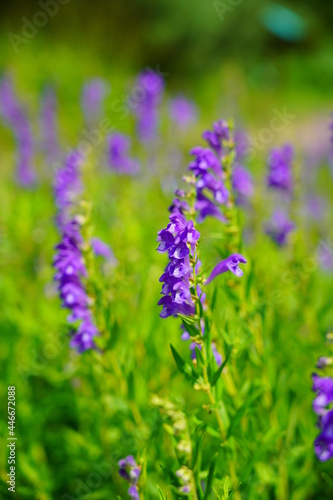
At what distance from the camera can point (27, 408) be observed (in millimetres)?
3180

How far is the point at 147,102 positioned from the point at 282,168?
7.24 ft

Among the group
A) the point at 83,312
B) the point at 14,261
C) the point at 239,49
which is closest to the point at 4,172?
the point at 14,261

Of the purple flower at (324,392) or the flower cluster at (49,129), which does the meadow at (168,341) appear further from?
the flower cluster at (49,129)

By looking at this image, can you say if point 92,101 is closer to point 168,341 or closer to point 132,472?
point 168,341

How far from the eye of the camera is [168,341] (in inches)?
130

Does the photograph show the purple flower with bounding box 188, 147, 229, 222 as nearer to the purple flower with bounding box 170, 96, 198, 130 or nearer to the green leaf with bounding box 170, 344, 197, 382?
the green leaf with bounding box 170, 344, 197, 382

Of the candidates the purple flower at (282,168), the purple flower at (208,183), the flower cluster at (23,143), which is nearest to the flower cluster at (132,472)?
the purple flower at (208,183)

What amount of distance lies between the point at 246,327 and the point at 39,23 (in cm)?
1801

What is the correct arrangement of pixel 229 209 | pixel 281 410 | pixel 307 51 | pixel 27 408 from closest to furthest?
pixel 229 209, pixel 281 410, pixel 27 408, pixel 307 51

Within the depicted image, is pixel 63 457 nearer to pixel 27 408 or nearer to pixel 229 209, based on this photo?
pixel 27 408

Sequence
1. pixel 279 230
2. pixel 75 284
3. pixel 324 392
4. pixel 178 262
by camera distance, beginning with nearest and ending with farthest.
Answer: pixel 178 262 < pixel 324 392 < pixel 75 284 < pixel 279 230

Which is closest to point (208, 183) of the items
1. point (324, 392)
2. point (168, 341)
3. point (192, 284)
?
point (192, 284)

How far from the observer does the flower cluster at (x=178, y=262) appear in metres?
1.65

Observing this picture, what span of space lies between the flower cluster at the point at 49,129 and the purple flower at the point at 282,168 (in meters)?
4.05
